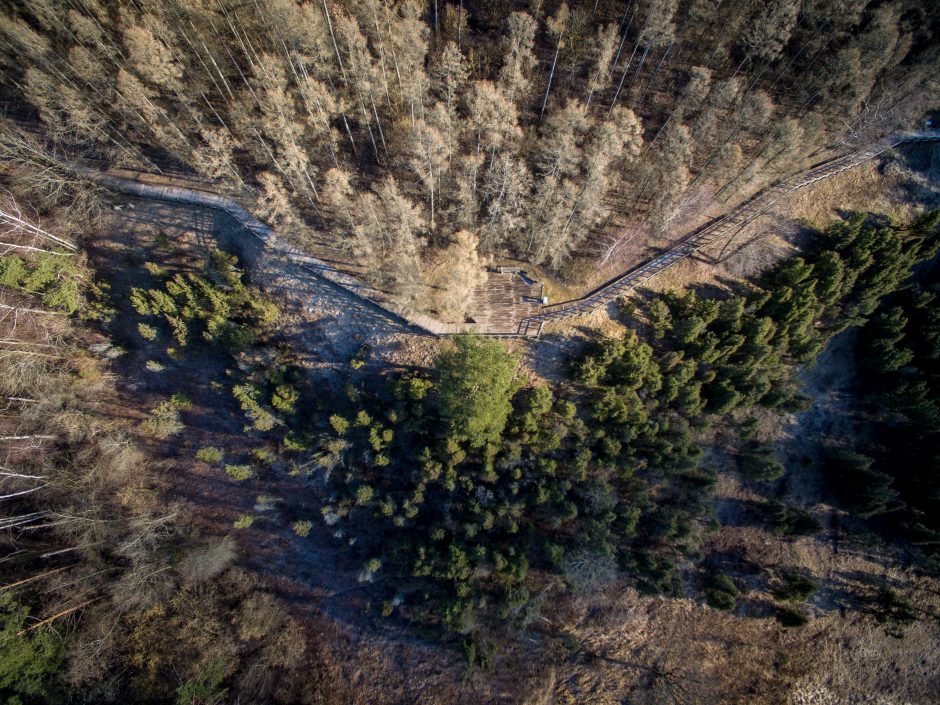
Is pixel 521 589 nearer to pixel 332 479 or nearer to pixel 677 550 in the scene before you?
pixel 677 550

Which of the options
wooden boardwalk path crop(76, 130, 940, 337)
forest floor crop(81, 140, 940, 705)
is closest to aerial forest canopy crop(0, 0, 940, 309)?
wooden boardwalk path crop(76, 130, 940, 337)

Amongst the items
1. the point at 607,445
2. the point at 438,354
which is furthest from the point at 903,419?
the point at 438,354

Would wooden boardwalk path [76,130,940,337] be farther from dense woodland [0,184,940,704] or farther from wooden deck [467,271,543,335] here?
dense woodland [0,184,940,704]

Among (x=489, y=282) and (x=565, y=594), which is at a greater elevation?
(x=489, y=282)

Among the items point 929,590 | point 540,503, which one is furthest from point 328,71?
point 929,590

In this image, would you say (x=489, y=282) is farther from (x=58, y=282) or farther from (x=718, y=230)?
(x=58, y=282)

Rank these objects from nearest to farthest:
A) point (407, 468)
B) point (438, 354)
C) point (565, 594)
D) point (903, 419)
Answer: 1. point (438, 354)
2. point (407, 468)
3. point (565, 594)
4. point (903, 419)
